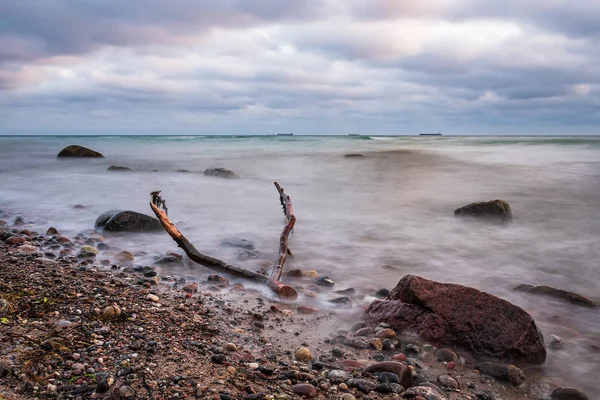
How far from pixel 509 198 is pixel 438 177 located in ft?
18.8

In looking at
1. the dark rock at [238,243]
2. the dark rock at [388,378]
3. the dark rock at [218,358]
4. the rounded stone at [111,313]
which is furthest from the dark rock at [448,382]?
the dark rock at [238,243]

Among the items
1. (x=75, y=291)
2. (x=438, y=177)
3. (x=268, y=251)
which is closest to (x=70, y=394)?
(x=75, y=291)

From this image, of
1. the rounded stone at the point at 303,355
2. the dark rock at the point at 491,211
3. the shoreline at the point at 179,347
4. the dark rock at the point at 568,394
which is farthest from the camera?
the dark rock at the point at 491,211

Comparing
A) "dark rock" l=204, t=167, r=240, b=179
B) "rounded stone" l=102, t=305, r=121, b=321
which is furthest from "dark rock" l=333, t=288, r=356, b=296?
"dark rock" l=204, t=167, r=240, b=179

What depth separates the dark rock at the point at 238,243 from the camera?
695 centimetres

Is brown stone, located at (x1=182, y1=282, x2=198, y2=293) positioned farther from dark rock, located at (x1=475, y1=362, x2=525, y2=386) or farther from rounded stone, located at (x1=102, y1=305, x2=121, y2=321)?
dark rock, located at (x1=475, y1=362, x2=525, y2=386)

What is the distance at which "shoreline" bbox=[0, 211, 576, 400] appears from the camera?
246cm

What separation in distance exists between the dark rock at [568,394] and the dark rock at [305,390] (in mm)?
1725

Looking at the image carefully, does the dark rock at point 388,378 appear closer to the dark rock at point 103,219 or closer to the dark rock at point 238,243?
the dark rock at point 238,243

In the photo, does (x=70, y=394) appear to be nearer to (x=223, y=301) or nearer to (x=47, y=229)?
(x=223, y=301)

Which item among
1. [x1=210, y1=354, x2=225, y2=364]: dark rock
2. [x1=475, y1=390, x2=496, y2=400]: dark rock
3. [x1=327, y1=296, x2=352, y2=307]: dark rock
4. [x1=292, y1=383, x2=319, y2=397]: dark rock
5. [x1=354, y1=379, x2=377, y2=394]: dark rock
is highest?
[x1=210, y1=354, x2=225, y2=364]: dark rock

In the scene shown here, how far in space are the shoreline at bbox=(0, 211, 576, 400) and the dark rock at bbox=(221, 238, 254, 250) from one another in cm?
227

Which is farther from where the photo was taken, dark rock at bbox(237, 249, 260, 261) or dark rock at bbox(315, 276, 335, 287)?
dark rock at bbox(237, 249, 260, 261)

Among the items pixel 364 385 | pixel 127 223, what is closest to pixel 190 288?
pixel 364 385
